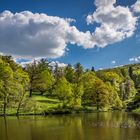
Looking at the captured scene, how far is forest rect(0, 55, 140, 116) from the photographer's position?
95438 mm

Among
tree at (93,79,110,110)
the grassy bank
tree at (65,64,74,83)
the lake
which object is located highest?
tree at (65,64,74,83)

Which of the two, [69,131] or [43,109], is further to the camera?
[43,109]

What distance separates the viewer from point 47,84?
132 m

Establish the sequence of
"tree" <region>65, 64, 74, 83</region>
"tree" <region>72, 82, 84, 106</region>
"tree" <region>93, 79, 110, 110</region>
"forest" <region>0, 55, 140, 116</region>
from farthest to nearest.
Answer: "tree" <region>65, 64, 74, 83</region> < "tree" <region>93, 79, 110, 110</region> < "tree" <region>72, 82, 84, 106</region> < "forest" <region>0, 55, 140, 116</region>

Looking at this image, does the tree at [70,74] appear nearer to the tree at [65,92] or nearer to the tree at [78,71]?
the tree at [78,71]

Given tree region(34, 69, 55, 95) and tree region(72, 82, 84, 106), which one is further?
tree region(34, 69, 55, 95)

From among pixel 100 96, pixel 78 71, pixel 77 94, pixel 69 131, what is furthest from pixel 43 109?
pixel 78 71

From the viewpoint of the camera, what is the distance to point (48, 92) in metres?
140

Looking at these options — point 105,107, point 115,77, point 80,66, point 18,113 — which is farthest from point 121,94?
point 18,113

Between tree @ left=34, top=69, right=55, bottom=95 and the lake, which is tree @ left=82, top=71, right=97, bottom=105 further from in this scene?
the lake

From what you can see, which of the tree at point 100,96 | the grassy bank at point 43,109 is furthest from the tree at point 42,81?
the tree at point 100,96

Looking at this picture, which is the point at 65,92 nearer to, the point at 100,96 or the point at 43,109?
the point at 43,109

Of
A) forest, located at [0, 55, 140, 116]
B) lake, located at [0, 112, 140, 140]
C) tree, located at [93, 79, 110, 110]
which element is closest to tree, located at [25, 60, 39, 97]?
forest, located at [0, 55, 140, 116]

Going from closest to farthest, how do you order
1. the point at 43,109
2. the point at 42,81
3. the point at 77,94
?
the point at 43,109 → the point at 77,94 → the point at 42,81
